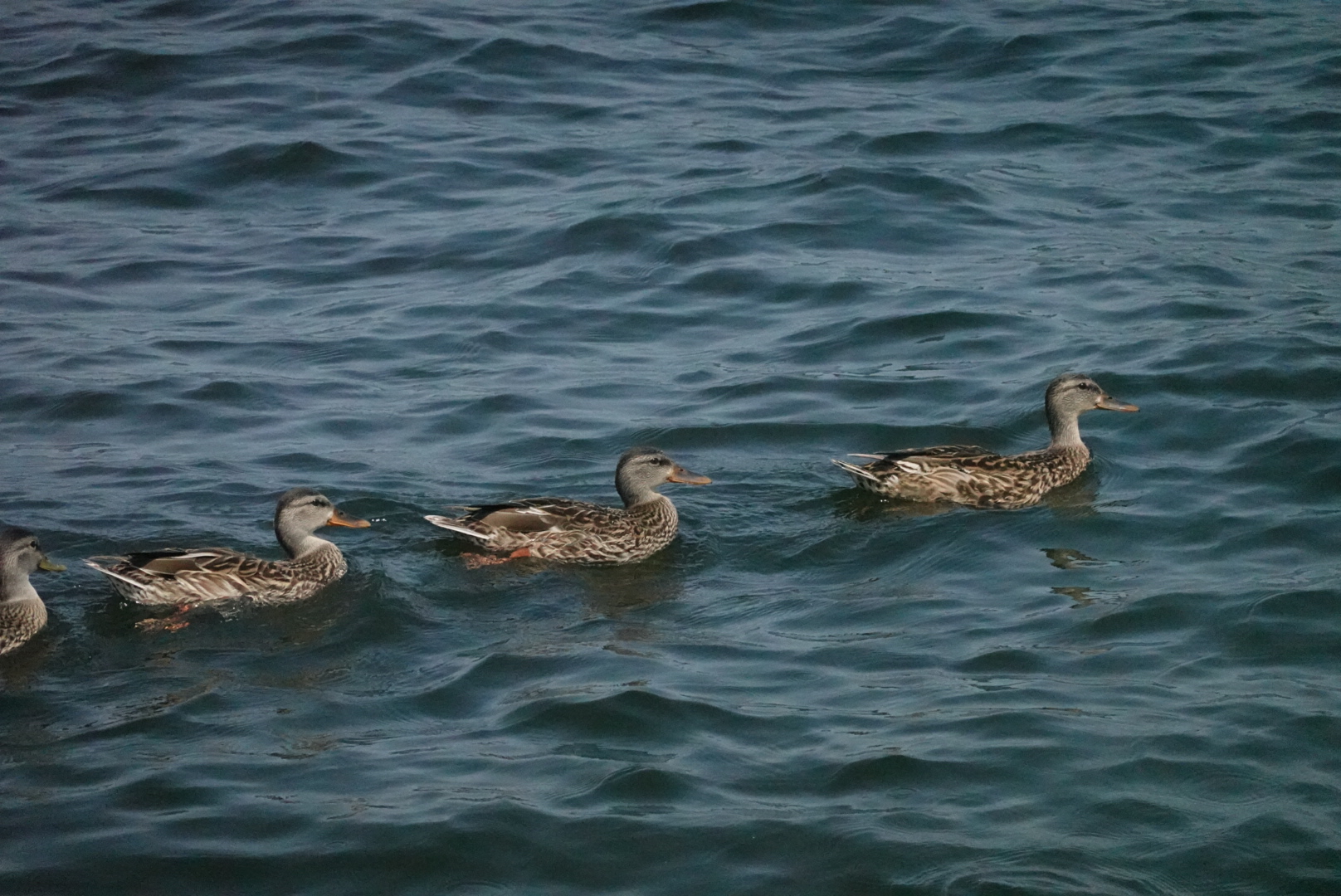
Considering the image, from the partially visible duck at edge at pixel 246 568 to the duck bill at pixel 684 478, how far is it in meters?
1.99

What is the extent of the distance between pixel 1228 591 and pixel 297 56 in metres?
16.9

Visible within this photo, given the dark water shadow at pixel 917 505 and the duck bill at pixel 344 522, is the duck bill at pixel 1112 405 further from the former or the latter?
the duck bill at pixel 344 522

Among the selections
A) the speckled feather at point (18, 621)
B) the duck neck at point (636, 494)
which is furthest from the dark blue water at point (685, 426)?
the duck neck at point (636, 494)

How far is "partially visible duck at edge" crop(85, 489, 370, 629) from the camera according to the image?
10.0 meters

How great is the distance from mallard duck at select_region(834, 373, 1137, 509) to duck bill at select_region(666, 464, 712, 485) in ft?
3.00

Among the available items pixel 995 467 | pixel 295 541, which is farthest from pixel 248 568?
pixel 995 467

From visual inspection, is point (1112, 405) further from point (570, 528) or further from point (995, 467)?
point (570, 528)

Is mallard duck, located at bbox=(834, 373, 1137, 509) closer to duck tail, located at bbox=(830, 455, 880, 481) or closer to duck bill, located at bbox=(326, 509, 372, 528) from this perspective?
duck tail, located at bbox=(830, 455, 880, 481)

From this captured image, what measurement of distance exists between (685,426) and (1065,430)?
273 centimetres

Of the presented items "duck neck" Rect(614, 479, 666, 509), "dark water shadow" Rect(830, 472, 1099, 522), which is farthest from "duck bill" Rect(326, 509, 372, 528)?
"dark water shadow" Rect(830, 472, 1099, 522)

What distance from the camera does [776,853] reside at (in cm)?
733

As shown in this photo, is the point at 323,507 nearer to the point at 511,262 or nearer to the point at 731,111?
the point at 511,262

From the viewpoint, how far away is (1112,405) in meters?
12.4

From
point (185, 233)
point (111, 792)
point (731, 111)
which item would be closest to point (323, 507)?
point (111, 792)
